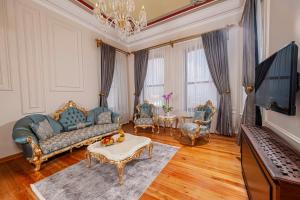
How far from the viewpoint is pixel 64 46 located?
10.9ft

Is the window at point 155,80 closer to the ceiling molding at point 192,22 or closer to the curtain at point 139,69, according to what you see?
the curtain at point 139,69

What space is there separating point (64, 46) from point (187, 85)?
376 cm

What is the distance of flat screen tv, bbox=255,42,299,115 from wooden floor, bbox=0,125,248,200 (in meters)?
1.18

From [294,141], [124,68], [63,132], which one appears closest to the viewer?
[294,141]

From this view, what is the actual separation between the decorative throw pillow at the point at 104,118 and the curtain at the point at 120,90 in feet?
3.20

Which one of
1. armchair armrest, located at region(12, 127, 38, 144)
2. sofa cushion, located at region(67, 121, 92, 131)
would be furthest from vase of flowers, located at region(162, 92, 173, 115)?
armchair armrest, located at region(12, 127, 38, 144)

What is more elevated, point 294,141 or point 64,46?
point 64,46

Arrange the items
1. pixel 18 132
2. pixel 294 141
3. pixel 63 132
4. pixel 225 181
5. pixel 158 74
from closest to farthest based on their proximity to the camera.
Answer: pixel 294 141
pixel 225 181
pixel 18 132
pixel 63 132
pixel 158 74

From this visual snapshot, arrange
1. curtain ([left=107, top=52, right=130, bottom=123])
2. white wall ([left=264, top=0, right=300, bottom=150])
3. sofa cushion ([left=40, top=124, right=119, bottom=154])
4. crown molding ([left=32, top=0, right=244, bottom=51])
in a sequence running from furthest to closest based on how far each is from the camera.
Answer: curtain ([left=107, top=52, right=130, bottom=123]) < crown molding ([left=32, top=0, right=244, bottom=51]) < sofa cushion ([left=40, top=124, right=119, bottom=154]) < white wall ([left=264, top=0, right=300, bottom=150])

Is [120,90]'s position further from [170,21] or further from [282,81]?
[282,81]

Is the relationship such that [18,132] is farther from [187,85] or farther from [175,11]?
[175,11]

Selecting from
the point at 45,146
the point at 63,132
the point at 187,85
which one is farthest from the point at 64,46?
the point at 187,85

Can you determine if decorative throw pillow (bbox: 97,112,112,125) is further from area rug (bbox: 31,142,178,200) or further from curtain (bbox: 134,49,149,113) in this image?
curtain (bbox: 134,49,149,113)

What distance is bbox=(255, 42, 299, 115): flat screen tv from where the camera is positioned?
3.45 ft
